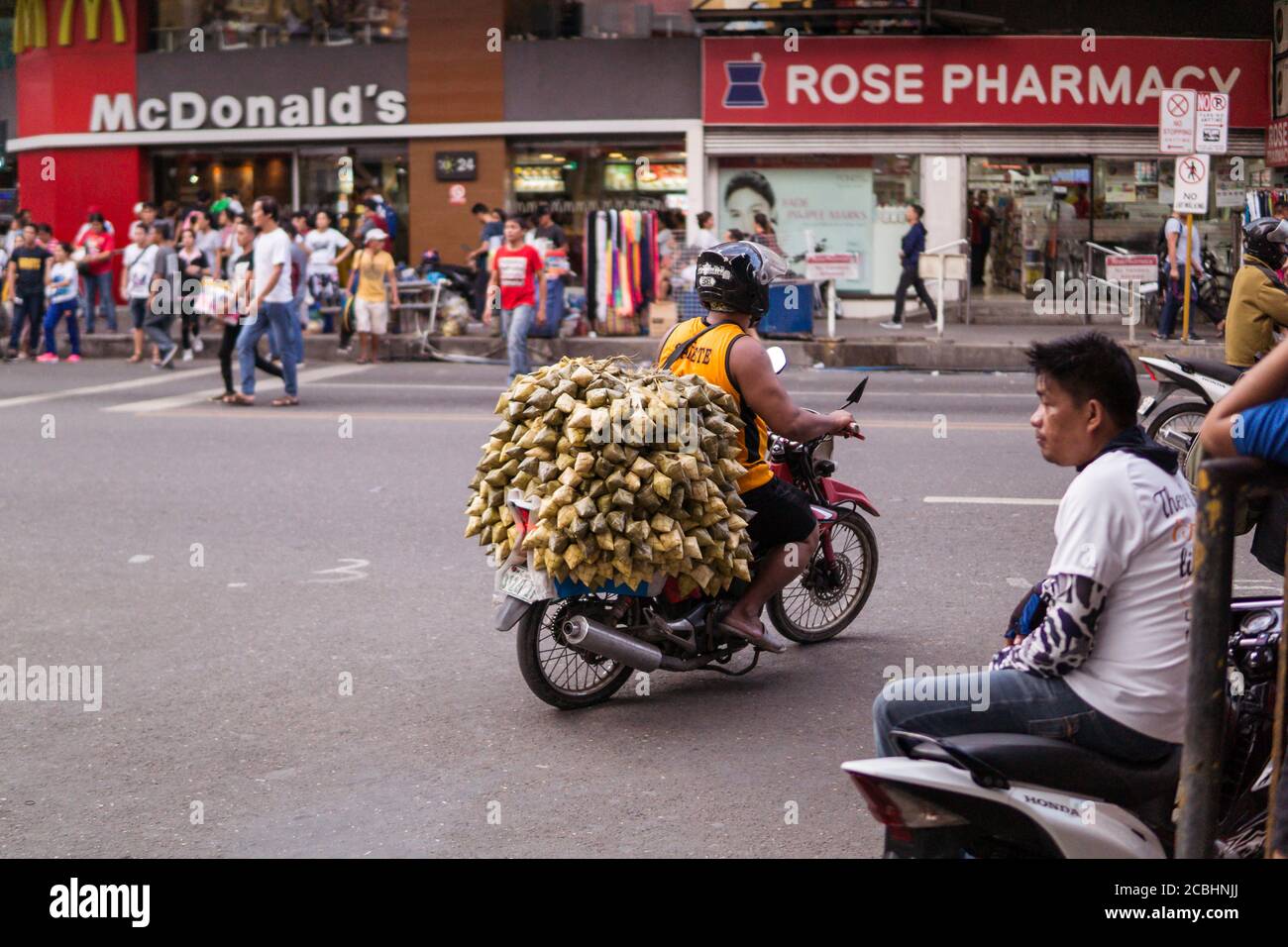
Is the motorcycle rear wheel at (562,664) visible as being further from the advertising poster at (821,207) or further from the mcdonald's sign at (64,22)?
the mcdonald's sign at (64,22)

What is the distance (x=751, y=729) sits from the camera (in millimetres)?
5762

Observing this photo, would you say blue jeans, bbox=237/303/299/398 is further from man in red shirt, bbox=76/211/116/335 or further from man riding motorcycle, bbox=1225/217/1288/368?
man riding motorcycle, bbox=1225/217/1288/368

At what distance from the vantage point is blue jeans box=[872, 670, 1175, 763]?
362cm

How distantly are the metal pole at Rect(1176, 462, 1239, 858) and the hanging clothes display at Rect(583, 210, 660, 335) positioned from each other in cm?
1821

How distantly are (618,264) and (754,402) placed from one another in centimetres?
1508

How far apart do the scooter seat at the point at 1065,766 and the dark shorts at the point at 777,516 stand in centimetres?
258

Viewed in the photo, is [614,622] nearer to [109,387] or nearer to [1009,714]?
[1009,714]

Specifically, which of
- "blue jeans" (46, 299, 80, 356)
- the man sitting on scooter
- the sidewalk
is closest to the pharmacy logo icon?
the sidewalk

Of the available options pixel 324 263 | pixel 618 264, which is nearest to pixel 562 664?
pixel 618 264

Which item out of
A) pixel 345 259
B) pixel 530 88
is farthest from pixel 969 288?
pixel 345 259

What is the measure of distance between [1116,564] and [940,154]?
71.2ft

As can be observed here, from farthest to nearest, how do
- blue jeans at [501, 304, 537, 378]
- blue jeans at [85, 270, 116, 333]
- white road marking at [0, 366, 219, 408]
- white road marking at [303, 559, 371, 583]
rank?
blue jeans at [85, 270, 116, 333], blue jeans at [501, 304, 537, 378], white road marking at [0, 366, 219, 408], white road marking at [303, 559, 371, 583]

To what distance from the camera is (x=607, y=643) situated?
18.9 ft
